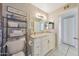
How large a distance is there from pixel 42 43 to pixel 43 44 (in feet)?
0.07

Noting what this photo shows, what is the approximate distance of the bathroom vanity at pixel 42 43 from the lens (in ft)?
4.21

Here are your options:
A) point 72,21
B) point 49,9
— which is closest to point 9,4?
point 49,9

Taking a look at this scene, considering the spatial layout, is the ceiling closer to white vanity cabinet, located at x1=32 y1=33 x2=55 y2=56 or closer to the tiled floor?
white vanity cabinet, located at x1=32 y1=33 x2=55 y2=56

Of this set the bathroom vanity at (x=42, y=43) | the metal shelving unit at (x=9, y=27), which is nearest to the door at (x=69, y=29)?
the bathroom vanity at (x=42, y=43)

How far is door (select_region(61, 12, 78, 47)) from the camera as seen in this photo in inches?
49.3

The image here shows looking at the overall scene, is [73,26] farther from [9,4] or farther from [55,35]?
[9,4]

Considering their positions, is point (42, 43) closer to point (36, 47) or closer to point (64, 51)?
point (36, 47)

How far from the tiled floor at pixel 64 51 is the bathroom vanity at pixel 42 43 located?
73 mm

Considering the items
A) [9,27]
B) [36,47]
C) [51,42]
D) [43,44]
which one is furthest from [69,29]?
[9,27]

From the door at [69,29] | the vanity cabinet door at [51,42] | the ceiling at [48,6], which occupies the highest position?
the ceiling at [48,6]

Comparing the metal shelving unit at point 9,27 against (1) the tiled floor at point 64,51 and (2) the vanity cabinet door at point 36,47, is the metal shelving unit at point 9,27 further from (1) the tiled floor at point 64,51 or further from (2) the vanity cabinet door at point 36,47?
(1) the tiled floor at point 64,51

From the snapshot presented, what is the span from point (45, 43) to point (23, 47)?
1.03 ft

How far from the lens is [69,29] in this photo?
1261 millimetres

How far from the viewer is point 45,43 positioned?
1312 millimetres
